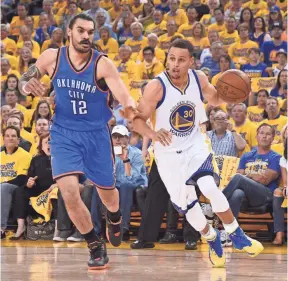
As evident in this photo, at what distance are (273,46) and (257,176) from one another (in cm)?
467

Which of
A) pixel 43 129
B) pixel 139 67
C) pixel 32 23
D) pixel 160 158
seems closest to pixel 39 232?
pixel 43 129

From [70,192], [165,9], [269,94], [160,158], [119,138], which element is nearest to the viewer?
[70,192]

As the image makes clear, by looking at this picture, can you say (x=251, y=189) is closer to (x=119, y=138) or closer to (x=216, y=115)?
(x=216, y=115)

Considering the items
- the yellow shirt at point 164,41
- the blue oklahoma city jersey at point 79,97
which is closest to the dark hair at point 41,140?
the blue oklahoma city jersey at point 79,97

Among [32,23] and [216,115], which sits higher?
[32,23]

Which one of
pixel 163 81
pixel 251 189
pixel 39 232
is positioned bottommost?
pixel 39 232

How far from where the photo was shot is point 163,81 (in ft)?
22.5

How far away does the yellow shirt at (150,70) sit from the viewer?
12891 mm

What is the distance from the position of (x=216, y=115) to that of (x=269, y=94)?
2.27 metres

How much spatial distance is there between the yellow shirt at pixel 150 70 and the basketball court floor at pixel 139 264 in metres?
4.59

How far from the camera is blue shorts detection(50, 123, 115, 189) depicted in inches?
249

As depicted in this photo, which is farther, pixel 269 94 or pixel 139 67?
pixel 139 67

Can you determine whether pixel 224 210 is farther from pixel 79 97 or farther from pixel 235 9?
pixel 235 9

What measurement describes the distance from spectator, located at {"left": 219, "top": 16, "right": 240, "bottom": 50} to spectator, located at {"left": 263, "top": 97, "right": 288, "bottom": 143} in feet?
12.0
